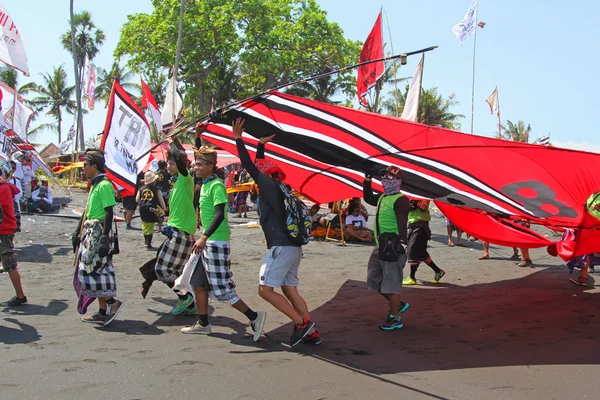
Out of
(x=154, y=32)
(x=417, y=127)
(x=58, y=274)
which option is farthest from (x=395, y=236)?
(x=154, y=32)

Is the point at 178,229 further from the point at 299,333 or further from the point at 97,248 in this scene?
the point at 299,333

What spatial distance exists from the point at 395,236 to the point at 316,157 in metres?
1.82

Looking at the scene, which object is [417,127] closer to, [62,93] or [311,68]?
[311,68]

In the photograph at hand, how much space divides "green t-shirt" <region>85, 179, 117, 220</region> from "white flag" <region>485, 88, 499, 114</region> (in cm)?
1963

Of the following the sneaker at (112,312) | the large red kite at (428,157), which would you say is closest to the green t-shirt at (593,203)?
the large red kite at (428,157)

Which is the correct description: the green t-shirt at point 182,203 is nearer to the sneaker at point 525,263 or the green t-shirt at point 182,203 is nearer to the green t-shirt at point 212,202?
the green t-shirt at point 212,202

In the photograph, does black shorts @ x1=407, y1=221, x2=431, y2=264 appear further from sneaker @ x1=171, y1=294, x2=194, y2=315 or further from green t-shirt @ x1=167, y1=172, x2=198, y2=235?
green t-shirt @ x1=167, y1=172, x2=198, y2=235

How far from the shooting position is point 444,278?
361 inches

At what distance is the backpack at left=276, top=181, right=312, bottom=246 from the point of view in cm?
502

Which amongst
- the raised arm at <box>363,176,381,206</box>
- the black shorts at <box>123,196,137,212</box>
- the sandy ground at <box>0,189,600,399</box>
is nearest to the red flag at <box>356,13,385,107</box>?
the black shorts at <box>123,196,137,212</box>

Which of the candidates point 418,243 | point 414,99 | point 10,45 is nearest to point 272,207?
point 418,243

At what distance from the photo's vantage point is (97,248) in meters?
5.50

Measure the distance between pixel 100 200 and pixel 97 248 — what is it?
474 millimetres

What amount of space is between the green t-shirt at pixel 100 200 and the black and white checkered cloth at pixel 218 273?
1144mm
